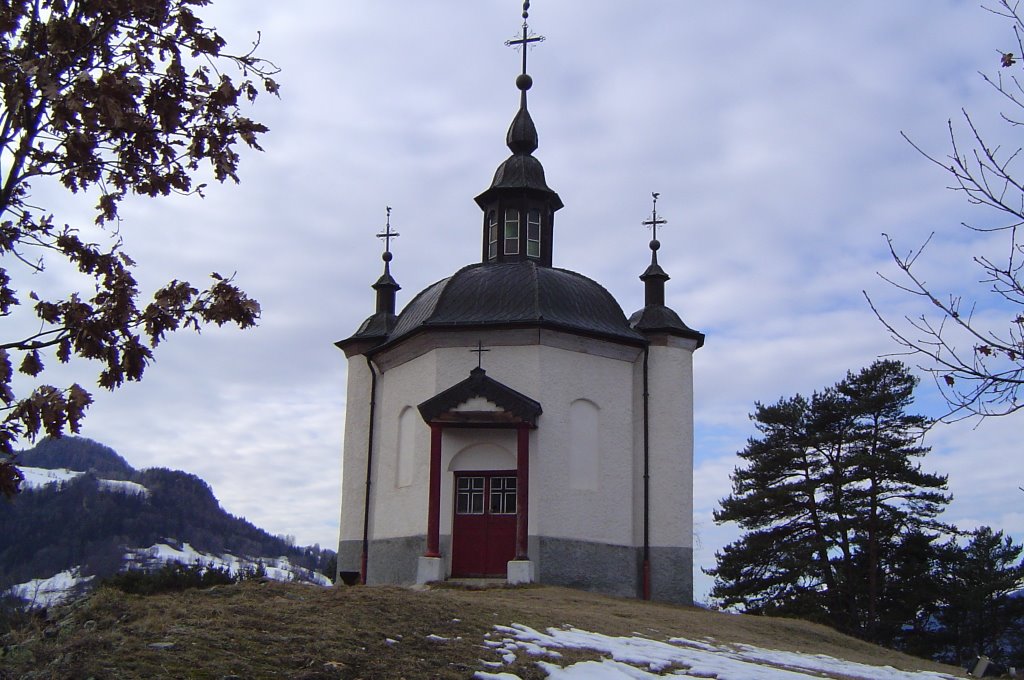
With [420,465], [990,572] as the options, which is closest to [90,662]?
[420,465]

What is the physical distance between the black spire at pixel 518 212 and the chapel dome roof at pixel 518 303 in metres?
0.73

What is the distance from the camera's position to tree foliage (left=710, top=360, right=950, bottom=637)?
30703mm

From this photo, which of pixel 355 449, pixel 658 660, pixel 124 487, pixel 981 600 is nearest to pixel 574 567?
pixel 355 449

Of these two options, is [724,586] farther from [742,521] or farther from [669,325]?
[669,325]

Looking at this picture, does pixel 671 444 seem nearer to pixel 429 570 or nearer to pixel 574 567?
pixel 574 567

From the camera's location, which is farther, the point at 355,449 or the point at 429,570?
the point at 355,449

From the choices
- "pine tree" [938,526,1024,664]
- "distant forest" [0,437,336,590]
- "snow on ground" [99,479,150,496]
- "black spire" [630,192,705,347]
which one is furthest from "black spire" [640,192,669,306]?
"snow on ground" [99,479,150,496]

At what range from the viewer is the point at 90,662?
27.0ft

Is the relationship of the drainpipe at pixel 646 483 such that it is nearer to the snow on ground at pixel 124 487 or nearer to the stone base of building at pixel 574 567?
the stone base of building at pixel 574 567

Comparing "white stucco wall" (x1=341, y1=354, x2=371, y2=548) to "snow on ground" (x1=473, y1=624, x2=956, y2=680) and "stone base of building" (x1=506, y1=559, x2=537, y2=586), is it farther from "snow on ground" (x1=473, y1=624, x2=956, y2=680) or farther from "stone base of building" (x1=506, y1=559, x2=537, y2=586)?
"snow on ground" (x1=473, y1=624, x2=956, y2=680)

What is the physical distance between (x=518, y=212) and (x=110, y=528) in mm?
108713

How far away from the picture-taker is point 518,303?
22422 millimetres

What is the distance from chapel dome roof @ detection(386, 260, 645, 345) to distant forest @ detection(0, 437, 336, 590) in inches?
3424

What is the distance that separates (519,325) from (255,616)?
39.5 ft
